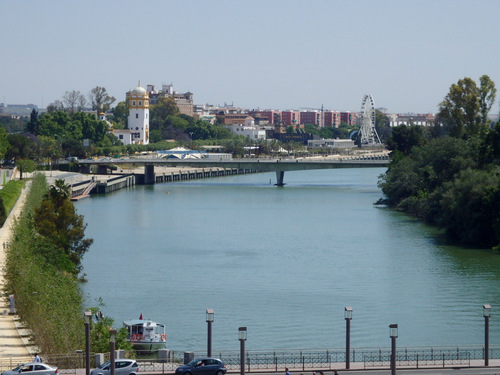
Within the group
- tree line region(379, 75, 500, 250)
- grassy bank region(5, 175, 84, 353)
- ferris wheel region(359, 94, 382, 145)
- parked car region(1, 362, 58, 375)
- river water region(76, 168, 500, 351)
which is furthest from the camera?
ferris wheel region(359, 94, 382, 145)

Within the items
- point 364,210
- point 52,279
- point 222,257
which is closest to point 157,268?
point 222,257

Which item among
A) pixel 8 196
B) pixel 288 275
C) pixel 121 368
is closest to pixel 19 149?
pixel 8 196

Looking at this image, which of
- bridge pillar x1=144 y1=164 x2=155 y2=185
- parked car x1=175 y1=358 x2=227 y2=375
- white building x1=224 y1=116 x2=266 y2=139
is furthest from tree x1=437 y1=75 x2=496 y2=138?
white building x1=224 y1=116 x2=266 y2=139

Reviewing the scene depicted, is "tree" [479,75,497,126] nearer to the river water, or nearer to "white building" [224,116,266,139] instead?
the river water

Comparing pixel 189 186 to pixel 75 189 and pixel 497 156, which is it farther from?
pixel 497 156

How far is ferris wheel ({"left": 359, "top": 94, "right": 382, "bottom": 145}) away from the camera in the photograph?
5404 inches

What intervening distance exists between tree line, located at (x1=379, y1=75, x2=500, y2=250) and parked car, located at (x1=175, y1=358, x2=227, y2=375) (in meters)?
22.4

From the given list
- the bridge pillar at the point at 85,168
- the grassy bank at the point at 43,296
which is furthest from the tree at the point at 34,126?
the grassy bank at the point at 43,296

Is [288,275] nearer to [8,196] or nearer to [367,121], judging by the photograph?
[8,196]

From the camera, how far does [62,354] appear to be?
18.8 meters

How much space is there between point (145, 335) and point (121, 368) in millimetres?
5950

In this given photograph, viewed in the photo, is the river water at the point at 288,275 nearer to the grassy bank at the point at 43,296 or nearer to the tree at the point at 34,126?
the grassy bank at the point at 43,296

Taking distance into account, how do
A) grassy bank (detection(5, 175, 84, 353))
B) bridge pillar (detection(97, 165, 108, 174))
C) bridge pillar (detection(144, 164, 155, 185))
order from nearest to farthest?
1. grassy bank (detection(5, 175, 84, 353))
2. bridge pillar (detection(144, 164, 155, 185))
3. bridge pillar (detection(97, 165, 108, 174))

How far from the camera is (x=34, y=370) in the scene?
54.3 feet
